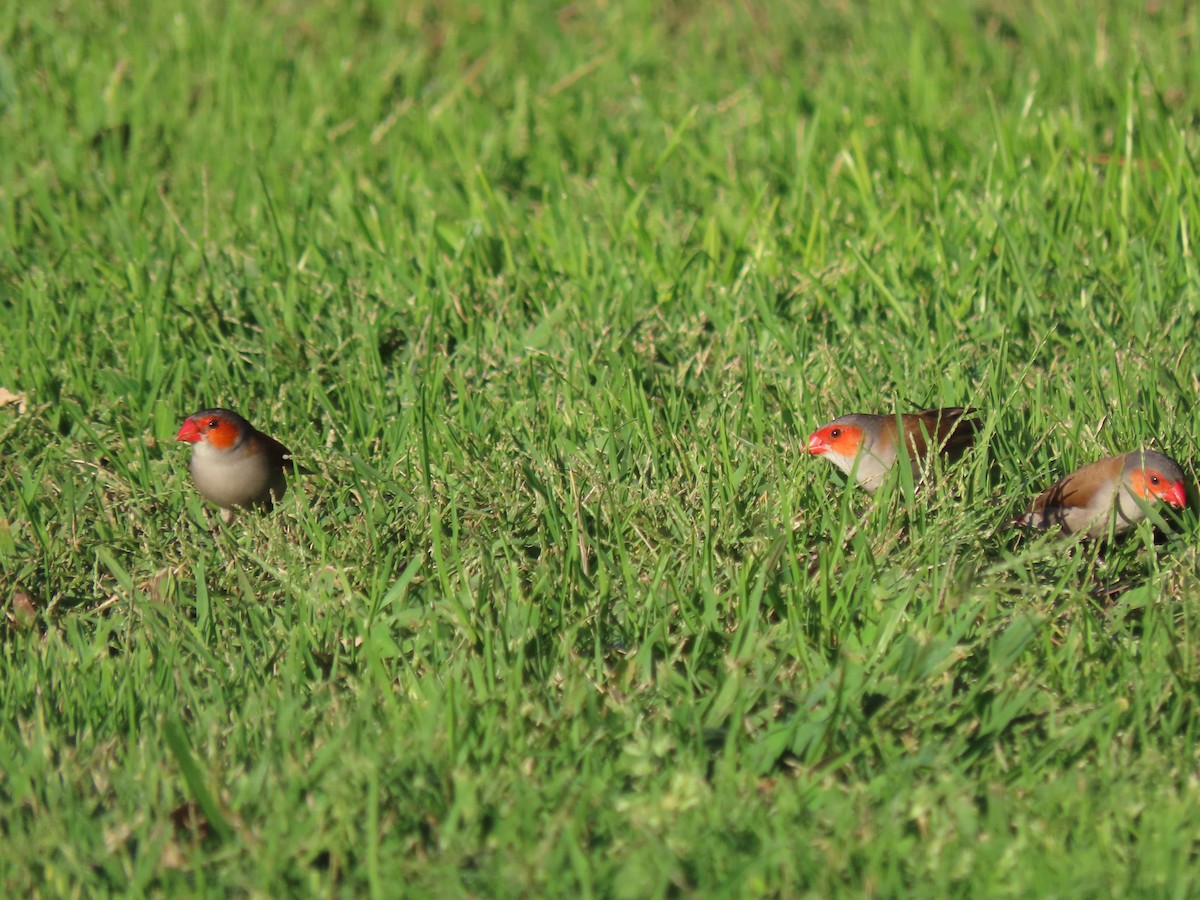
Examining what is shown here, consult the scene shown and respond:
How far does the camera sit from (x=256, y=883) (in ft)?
9.43

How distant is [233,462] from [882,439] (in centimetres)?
184

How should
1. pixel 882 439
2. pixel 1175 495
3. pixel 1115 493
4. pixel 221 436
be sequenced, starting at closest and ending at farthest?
pixel 1115 493
pixel 1175 495
pixel 882 439
pixel 221 436

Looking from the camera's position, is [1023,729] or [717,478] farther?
[717,478]

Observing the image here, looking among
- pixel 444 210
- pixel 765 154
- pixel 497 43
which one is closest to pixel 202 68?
pixel 497 43

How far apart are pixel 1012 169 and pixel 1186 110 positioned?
44.3 inches

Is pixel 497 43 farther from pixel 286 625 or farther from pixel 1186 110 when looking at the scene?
pixel 286 625

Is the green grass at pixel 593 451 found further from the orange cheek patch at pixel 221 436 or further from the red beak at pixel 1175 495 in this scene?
the orange cheek patch at pixel 221 436

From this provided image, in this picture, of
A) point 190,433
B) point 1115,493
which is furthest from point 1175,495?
point 190,433

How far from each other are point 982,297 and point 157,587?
297 centimetres

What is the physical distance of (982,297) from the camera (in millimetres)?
5172

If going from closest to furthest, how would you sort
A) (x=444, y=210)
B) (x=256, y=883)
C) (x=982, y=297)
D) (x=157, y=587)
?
(x=256, y=883) → (x=157, y=587) → (x=982, y=297) → (x=444, y=210)

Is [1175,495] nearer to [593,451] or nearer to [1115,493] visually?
[1115,493]

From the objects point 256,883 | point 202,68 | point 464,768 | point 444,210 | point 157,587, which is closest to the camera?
point 256,883

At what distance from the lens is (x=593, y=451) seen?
4207 millimetres
